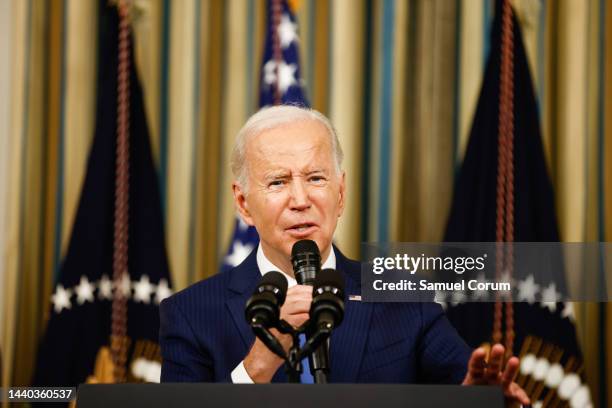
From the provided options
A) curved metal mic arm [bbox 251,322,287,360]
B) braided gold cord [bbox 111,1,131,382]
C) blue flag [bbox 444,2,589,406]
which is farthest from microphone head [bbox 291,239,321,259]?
braided gold cord [bbox 111,1,131,382]

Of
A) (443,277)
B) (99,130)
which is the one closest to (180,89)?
(99,130)

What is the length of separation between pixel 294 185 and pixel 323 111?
3.54ft

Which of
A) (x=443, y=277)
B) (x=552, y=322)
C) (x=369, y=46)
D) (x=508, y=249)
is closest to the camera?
(x=443, y=277)

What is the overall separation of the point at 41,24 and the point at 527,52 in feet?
6.68

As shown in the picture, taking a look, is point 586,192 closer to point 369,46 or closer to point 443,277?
point 369,46

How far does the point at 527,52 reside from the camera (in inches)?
146

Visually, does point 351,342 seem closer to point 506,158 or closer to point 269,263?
point 269,263

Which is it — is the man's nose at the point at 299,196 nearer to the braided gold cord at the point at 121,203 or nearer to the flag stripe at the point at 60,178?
the braided gold cord at the point at 121,203

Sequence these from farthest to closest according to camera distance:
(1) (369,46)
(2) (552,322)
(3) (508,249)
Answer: (1) (369,46) → (2) (552,322) → (3) (508,249)

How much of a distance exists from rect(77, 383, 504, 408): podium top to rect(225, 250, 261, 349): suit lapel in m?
0.90

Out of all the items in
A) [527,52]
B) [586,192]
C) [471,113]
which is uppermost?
[527,52]

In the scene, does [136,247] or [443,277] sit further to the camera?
[136,247]

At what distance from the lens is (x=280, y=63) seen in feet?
12.2

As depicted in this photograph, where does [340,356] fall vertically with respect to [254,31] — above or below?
below
